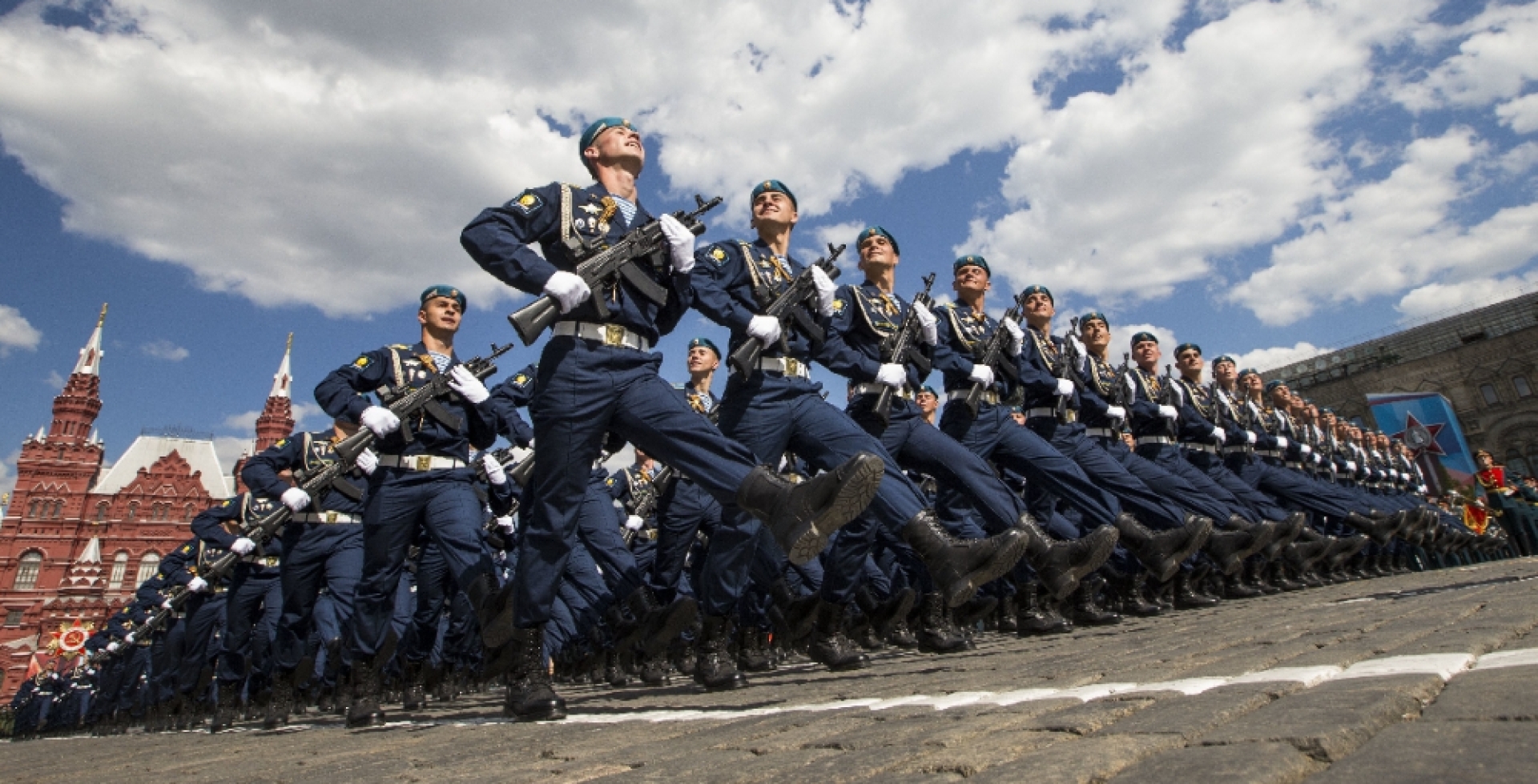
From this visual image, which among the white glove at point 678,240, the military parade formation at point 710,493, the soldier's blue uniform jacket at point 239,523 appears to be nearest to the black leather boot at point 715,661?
the military parade formation at point 710,493

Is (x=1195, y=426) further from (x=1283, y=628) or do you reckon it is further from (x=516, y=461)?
(x=516, y=461)

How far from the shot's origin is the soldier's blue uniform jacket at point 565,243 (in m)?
3.42

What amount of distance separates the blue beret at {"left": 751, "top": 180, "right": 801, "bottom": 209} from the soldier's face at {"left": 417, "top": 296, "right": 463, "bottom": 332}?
2.39m

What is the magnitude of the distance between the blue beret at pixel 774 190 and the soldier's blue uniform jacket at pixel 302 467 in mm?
4333

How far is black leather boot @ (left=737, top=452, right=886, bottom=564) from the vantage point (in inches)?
116

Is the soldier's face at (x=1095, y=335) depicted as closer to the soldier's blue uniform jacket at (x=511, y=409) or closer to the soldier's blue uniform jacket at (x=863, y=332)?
the soldier's blue uniform jacket at (x=863, y=332)

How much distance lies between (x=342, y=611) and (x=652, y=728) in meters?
4.84

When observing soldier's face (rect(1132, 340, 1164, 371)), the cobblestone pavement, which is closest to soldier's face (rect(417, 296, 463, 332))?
the cobblestone pavement

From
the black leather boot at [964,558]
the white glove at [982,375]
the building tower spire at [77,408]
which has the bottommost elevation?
the black leather boot at [964,558]

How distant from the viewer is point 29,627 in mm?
48812

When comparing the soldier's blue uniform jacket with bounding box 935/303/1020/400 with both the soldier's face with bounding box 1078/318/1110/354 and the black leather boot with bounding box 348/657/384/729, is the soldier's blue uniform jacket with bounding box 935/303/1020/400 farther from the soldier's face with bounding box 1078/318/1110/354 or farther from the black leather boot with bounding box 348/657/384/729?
the black leather boot with bounding box 348/657/384/729

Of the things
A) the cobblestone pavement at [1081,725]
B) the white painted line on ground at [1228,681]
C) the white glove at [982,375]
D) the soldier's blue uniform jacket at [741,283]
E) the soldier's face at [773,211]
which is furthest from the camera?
the white glove at [982,375]

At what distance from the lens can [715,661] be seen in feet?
13.7

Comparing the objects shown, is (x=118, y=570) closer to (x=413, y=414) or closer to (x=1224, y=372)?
(x=413, y=414)
